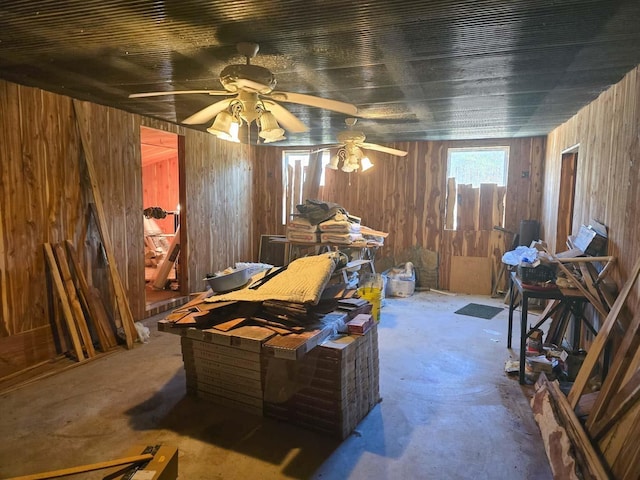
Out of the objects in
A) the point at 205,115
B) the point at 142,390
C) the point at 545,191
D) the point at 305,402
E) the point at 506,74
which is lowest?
the point at 142,390

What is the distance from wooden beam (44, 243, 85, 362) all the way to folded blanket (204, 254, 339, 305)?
5.31 feet

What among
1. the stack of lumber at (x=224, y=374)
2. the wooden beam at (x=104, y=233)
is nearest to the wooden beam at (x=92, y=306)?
the wooden beam at (x=104, y=233)

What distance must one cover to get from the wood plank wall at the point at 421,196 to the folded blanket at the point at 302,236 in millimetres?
1867

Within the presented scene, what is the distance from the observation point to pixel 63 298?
3338 mm

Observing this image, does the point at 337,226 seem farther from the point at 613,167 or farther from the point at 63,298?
the point at 63,298

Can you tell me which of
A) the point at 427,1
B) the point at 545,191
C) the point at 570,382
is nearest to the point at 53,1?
the point at 427,1

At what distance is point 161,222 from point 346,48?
22.4 feet

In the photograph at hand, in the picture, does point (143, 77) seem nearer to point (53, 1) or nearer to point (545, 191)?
point (53, 1)

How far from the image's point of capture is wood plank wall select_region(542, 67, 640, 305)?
2.50 meters

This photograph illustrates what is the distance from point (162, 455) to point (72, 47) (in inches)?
91.5

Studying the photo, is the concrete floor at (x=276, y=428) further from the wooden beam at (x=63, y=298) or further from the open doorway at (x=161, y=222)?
the open doorway at (x=161, y=222)

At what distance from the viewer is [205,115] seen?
2.87m

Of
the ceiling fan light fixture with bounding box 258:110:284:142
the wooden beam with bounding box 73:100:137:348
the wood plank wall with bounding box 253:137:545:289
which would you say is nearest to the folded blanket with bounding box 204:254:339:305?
the ceiling fan light fixture with bounding box 258:110:284:142

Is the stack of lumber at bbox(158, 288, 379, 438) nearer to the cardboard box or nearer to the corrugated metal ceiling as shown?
the corrugated metal ceiling
